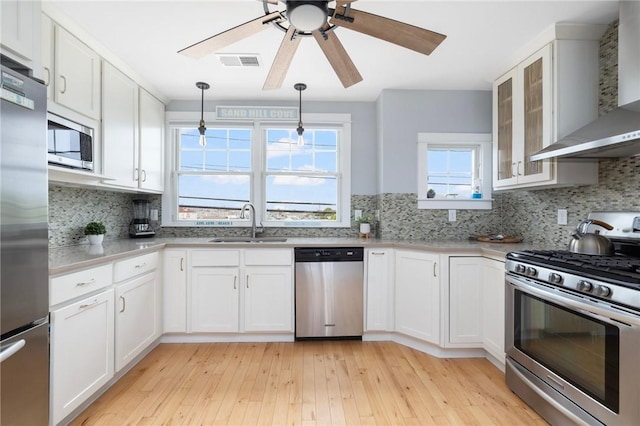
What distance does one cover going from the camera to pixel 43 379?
4.46 ft

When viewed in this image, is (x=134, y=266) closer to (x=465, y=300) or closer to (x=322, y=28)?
(x=322, y=28)

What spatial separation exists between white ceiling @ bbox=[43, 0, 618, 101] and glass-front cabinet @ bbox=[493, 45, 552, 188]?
169 millimetres

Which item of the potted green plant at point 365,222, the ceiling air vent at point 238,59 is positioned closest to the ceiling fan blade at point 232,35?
the ceiling air vent at point 238,59

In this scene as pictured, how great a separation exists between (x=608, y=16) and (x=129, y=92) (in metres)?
3.61

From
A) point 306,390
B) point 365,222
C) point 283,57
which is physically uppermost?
point 283,57

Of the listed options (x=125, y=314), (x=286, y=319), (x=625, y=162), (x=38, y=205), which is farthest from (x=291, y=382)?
(x=625, y=162)

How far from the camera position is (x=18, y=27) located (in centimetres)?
126

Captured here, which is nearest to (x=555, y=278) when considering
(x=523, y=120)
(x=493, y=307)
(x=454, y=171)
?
(x=493, y=307)

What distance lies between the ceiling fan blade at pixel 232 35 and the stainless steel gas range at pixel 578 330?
6.28ft

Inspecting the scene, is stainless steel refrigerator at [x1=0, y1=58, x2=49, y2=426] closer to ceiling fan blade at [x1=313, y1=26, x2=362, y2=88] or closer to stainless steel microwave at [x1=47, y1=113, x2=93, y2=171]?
stainless steel microwave at [x1=47, y1=113, x2=93, y2=171]

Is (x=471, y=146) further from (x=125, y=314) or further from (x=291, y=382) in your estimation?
(x=125, y=314)

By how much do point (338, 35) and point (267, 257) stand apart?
191 centimetres

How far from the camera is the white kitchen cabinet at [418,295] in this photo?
8.65 ft

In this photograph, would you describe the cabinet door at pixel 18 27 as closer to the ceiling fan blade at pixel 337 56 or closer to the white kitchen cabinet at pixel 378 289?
the ceiling fan blade at pixel 337 56
